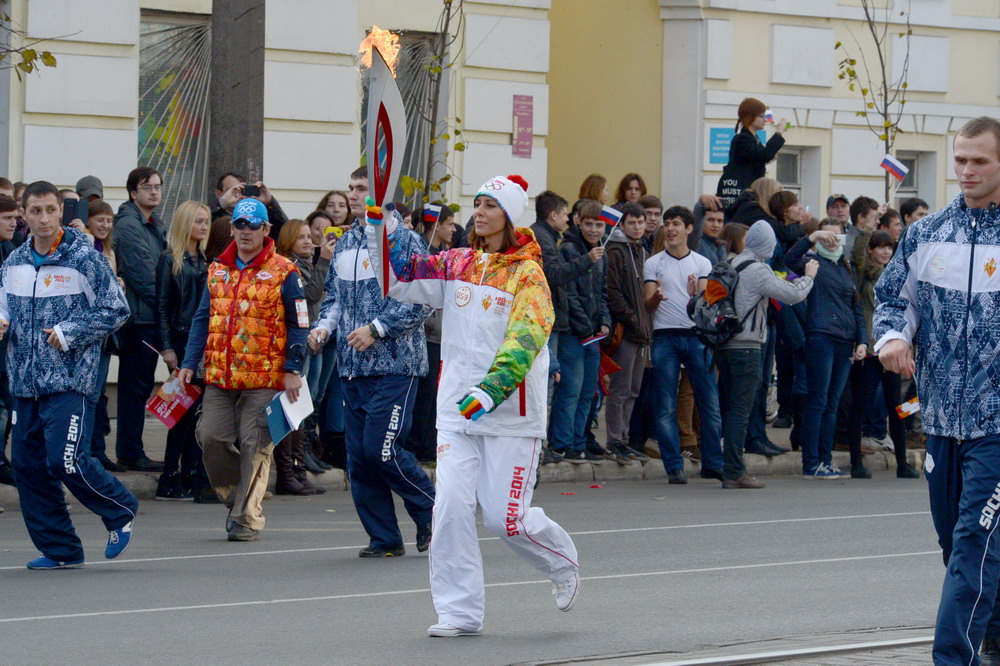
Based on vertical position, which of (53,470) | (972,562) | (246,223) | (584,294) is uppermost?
(246,223)

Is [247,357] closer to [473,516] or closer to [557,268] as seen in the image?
[473,516]

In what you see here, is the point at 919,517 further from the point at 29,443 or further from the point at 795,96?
the point at 795,96

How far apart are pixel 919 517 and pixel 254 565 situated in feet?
17.2

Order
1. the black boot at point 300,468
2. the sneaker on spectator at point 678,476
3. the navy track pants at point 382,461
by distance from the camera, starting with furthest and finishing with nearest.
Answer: the sneaker on spectator at point 678,476
the black boot at point 300,468
the navy track pants at point 382,461

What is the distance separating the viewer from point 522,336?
25.5 ft

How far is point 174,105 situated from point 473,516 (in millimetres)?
11331

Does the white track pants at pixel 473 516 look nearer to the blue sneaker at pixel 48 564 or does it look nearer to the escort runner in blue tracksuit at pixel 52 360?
the escort runner in blue tracksuit at pixel 52 360

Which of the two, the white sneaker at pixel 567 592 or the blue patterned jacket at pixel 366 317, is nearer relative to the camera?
the white sneaker at pixel 567 592

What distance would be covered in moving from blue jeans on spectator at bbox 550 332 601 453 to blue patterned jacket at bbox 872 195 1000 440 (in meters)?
8.07

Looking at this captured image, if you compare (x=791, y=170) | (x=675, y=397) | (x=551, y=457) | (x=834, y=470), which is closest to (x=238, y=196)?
(x=551, y=457)

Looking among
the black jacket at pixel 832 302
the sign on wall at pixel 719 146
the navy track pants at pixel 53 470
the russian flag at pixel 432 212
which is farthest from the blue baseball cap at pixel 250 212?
the sign on wall at pixel 719 146

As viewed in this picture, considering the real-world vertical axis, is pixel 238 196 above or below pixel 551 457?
above

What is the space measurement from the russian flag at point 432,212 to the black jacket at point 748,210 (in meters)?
3.53

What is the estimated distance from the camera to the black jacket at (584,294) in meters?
14.7
